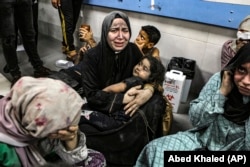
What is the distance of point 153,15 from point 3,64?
188cm

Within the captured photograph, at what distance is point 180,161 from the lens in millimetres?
1140

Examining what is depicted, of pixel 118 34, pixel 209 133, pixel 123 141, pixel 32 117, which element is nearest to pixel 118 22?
pixel 118 34

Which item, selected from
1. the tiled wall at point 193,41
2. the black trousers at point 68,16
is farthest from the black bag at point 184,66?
the black trousers at point 68,16

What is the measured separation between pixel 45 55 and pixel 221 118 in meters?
2.69

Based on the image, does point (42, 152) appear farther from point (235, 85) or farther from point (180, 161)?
point (235, 85)

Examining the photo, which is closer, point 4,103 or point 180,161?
point 4,103

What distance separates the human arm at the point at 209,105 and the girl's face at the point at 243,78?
10 cm

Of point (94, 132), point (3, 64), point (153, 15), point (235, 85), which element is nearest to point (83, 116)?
point (94, 132)

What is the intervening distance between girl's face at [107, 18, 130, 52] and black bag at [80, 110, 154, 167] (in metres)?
0.46

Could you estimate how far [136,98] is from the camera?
1.51 metres

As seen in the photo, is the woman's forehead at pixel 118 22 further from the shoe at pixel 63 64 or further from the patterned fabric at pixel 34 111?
the shoe at pixel 63 64

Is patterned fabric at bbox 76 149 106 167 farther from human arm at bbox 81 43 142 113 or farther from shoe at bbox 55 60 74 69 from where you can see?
shoe at bbox 55 60 74 69

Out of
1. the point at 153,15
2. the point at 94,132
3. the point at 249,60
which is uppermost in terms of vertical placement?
the point at 153,15

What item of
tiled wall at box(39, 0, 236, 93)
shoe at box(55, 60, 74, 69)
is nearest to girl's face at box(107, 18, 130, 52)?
tiled wall at box(39, 0, 236, 93)
